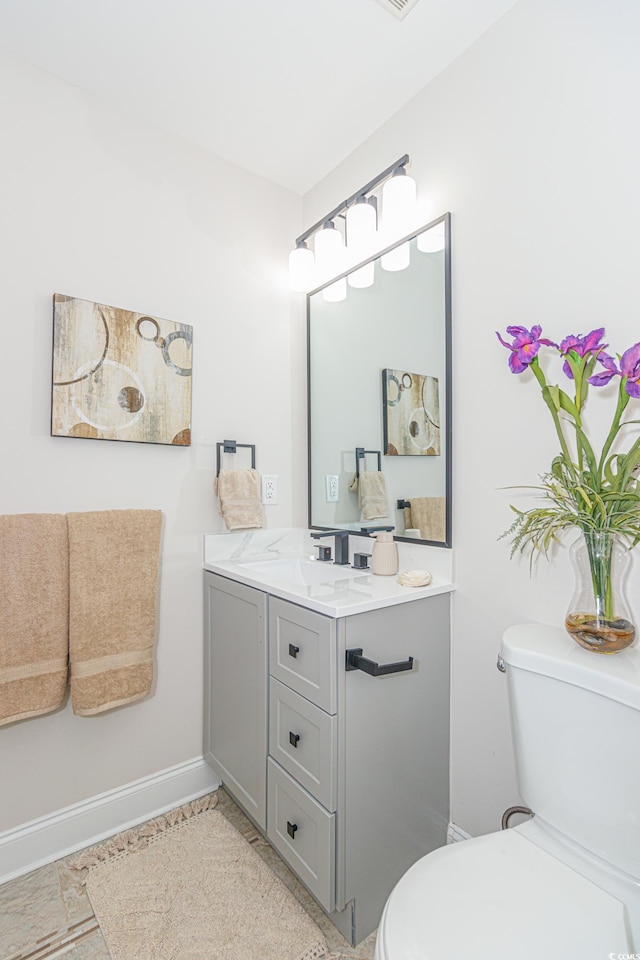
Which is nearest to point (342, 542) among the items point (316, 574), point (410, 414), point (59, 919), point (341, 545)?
point (341, 545)

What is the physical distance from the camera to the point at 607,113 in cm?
113

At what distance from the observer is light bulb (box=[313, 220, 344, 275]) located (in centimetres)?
184

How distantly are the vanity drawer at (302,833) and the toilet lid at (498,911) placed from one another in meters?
0.37

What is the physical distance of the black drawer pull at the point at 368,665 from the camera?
3.76ft

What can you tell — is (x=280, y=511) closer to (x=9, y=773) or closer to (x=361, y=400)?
(x=361, y=400)

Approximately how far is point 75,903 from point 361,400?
1.79 meters

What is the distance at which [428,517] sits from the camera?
1.56 metres

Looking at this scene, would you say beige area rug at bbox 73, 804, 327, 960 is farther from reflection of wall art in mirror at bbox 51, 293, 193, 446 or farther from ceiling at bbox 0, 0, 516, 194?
ceiling at bbox 0, 0, 516, 194

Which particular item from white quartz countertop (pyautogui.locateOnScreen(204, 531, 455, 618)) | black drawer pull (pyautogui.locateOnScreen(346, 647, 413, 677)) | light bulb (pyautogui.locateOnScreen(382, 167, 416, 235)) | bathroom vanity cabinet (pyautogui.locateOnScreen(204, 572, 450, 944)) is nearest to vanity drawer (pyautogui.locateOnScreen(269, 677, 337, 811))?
bathroom vanity cabinet (pyautogui.locateOnScreen(204, 572, 450, 944))

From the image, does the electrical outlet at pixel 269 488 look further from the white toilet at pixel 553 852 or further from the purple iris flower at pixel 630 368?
the purple iris flower at pixel 630 368

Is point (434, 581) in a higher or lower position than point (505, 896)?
higher

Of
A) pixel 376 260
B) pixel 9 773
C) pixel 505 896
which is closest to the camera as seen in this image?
pixel 505 896

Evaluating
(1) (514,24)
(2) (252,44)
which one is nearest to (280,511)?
(2) (252,44)

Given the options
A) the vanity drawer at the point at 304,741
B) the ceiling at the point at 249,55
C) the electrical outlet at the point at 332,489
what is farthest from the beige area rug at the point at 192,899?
the ceiling at the point at 249,55
